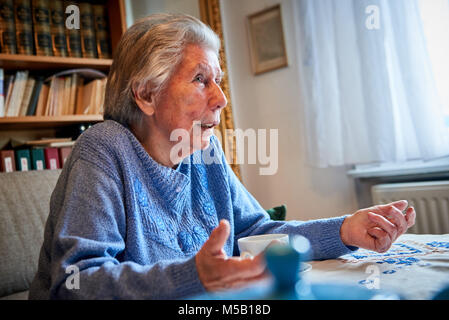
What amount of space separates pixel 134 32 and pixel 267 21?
178cm

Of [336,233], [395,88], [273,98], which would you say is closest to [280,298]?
[336,233]

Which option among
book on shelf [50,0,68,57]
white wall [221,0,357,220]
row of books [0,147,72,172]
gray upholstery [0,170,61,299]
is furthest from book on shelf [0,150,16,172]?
white wall [221,0,357,220]

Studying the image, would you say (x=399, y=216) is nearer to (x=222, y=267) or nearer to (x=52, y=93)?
(x=222, y=267)

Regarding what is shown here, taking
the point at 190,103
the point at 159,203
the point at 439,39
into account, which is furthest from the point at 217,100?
the point at 439,39

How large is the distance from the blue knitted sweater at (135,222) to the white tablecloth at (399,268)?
0.28 feet

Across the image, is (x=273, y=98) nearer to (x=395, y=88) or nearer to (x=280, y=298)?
(x=395, y=88)

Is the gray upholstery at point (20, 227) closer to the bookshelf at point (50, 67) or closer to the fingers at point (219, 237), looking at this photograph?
the fingers at point (219, 237)

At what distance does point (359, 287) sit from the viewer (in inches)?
24.0

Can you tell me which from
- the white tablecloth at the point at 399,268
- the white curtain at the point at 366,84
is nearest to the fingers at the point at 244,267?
the white tablecloth at the point at 399,268

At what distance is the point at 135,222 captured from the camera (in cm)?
84

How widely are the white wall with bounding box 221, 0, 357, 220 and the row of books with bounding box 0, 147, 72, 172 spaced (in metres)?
1.18

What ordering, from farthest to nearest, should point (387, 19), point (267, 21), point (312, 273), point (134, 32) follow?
point (267, 21) < point (387, 19) < point (134, 32) < point (312, 273)

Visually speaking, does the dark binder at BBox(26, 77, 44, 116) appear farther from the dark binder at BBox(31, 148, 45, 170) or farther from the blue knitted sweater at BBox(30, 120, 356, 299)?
the blue knitted sweater at BBox(30, 120, 356, 299)

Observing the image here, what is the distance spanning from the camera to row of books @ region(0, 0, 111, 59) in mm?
2205
